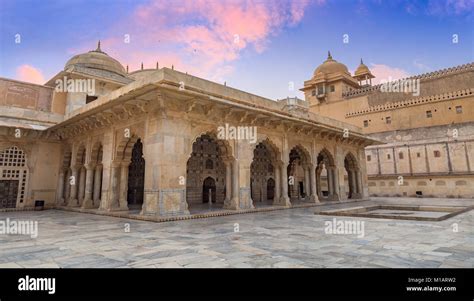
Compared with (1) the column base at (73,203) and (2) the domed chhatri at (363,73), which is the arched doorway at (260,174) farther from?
(2) the domed chhatri at (363,73)

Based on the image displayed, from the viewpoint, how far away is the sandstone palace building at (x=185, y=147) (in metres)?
9.49

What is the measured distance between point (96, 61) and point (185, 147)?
47.7 ft

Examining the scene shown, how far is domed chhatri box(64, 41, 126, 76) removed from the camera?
19703 millimetres

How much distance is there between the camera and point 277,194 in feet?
44.6

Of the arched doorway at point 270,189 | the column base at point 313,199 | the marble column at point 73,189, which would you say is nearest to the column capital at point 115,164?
the marble column at point 73,189

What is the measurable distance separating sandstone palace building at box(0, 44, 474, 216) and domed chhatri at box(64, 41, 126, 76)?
12cm

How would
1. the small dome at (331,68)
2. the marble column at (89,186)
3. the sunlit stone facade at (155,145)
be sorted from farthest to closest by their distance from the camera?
1. the small dome at (331,68)
2. the marble column at (89,186)
3. the sunlit stone facade at (155,145)

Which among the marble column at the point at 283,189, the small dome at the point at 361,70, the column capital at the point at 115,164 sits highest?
the small dome at the point at 361,70

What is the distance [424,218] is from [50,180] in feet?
55.1

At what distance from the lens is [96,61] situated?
1997 centimetres

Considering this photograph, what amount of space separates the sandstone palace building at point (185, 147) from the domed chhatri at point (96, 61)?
0.12 m

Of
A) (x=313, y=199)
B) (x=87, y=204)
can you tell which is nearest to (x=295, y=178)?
(x=313, y=199)
